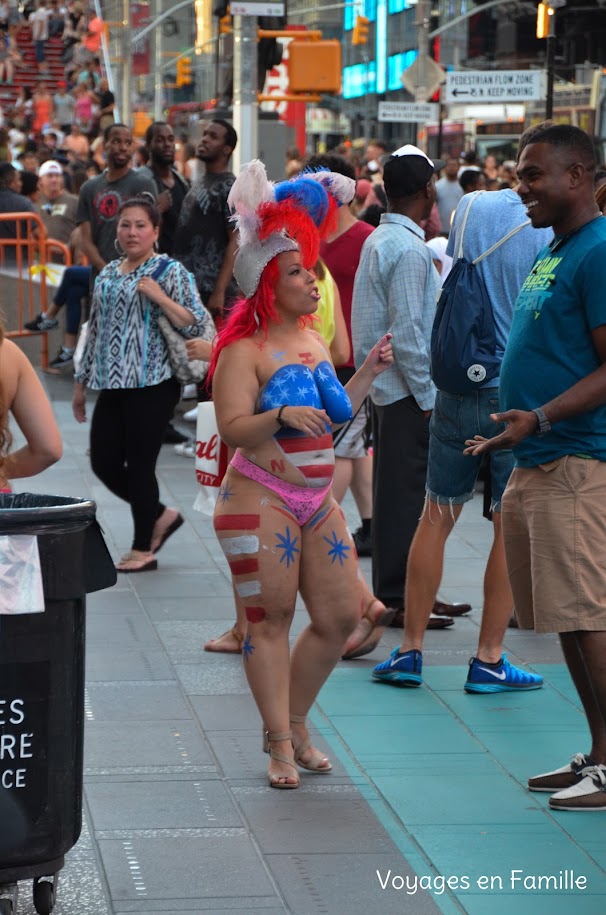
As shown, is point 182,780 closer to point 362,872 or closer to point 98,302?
point 362,872

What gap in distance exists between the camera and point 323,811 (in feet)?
15.7

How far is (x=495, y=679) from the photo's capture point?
6141 millimetres

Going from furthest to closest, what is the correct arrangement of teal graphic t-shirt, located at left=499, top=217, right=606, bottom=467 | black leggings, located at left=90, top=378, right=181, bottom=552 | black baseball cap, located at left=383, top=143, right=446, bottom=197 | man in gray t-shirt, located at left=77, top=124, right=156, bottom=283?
man in gray t-shirt, located at left=77, top=124, right=156, bottom=283
black leggings, located at left=90, top=378, right=181, bottom=552
black baseball cap, located at left=383, top=143, right=446, bottom=197
teal graphic t-shirt, located at left=499, top=217, right=606, bottom=467

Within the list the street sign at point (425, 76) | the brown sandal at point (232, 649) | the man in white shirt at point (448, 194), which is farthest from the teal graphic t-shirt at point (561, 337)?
the street sign at point (425, 76)

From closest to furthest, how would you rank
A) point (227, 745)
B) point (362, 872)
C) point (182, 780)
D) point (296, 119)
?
point (362, 872) < point (182, 780) < point (227, 745) < point (296, 119)

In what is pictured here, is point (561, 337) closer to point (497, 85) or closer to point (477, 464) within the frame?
point (477, 464)

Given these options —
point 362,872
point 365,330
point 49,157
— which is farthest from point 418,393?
point 49,157

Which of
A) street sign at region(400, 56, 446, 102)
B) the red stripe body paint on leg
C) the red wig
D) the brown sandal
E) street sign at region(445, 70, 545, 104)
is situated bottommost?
the brown sandal

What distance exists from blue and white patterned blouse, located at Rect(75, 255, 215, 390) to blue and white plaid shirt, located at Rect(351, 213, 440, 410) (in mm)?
1259

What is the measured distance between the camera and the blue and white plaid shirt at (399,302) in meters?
6.56

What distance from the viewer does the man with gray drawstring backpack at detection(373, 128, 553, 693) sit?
5.96 meters

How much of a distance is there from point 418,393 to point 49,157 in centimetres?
1773

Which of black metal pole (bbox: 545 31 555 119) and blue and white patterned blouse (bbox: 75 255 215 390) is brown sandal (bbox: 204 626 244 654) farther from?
black metal pole (bbox: 545 31 555 119)

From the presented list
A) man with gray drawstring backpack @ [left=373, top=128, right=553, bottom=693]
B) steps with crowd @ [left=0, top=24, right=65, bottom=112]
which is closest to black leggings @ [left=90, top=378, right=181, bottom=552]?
man with gray drawstring backpack @ [left=373, top=128, right=553, bottom=693]
